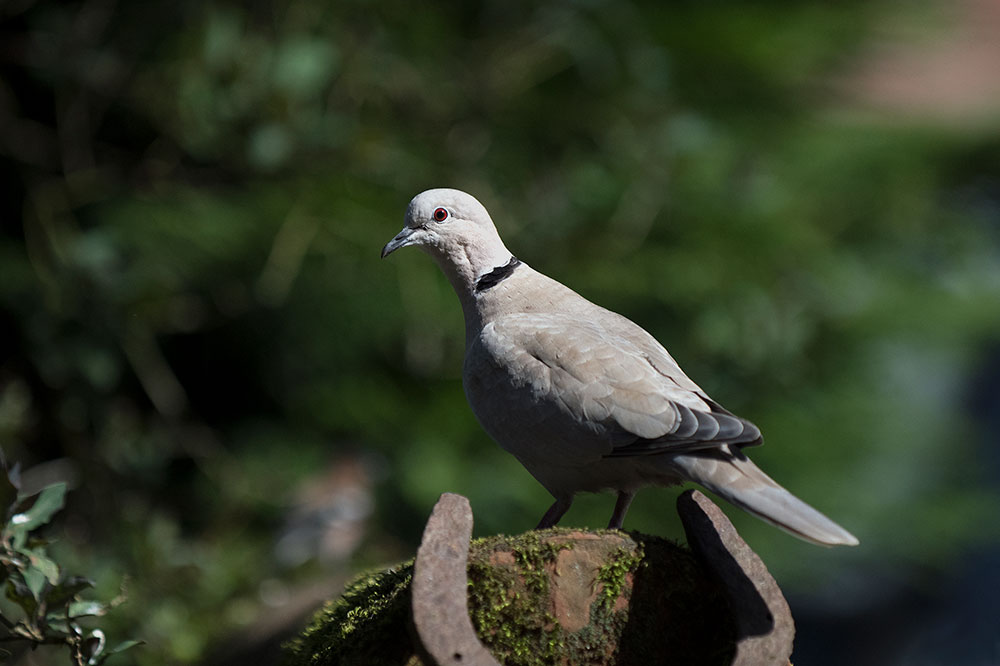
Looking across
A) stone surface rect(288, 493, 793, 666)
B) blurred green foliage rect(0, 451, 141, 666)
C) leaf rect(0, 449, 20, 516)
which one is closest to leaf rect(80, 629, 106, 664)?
blurred green foliage rect(0, 451, 141, 666)

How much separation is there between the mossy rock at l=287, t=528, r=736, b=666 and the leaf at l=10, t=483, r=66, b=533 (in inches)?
21.5

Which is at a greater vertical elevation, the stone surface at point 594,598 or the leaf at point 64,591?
the stone surface at point 594,598

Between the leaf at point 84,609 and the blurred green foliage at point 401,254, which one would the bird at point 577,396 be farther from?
the blurred green foliage at point 401,254

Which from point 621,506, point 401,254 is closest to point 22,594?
point 621,506

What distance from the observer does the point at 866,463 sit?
4.84 m

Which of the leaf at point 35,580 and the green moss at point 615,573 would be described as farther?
the leaf at point 35,580

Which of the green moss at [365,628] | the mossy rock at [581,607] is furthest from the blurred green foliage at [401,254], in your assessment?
the mossy rock at [581,607]

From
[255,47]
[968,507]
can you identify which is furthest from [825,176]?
[255,47]

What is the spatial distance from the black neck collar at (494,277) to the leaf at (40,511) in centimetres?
78

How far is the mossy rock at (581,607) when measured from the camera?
1.43 metres

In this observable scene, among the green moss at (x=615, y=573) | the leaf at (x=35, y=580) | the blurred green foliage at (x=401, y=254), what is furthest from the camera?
the blurred green foliage at (x=401, y=254)

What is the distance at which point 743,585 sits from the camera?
4.66ft

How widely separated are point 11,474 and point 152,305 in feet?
5.03

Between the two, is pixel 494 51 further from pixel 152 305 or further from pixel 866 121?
pixel 866 121
